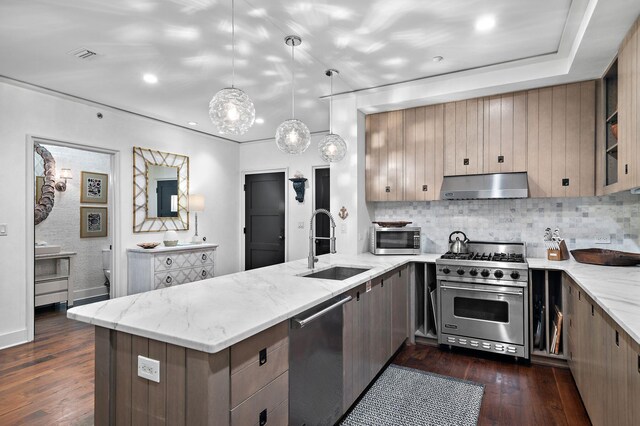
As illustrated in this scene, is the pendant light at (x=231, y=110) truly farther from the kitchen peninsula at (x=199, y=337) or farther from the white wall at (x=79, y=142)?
the white wall at (x=79, y=142)

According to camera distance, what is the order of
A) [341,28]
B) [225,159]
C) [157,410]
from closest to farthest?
1. [157,410]
2. [341,28]
3. [225,159]

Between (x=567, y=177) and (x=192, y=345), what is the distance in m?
3.55

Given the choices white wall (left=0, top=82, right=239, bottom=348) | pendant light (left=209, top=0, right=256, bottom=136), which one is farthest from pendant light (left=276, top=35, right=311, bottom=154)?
white wall (left=0, top=82, right=239, bottom=348)

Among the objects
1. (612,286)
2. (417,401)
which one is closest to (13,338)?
(417,401)

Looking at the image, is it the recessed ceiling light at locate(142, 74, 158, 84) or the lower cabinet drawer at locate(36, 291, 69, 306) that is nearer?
the recessed ceiling light at locate(142, 74, 158, 84)

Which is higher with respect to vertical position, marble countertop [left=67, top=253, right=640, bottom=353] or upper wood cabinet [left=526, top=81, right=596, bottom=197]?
upper wood cabinet [left=526, top=81, right=596, bottom=197]

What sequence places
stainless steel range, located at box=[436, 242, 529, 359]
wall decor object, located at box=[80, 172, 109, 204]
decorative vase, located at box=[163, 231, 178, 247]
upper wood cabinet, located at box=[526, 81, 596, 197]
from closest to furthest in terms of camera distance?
stainless steel range, located at box=[436, 242, 529, 359] < upper wood cabinet, located at box=[526, 81, 596, 197] < decorative vase, located at box=[163, 231, 178, 247] < wall decor object, located at box=[80, 172, 109, 204]

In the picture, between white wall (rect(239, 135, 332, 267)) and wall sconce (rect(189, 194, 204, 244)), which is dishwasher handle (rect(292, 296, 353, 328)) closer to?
white wall (rect(239, 135, 332, 267))

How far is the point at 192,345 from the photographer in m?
1.26

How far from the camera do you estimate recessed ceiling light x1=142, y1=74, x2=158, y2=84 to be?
3.57 meters

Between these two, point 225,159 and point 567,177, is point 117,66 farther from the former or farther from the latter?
point 567,177

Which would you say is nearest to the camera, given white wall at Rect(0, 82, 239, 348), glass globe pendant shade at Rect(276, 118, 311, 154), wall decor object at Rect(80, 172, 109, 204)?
glass globe pendant shade at Rect(276, 118, 311, 154)

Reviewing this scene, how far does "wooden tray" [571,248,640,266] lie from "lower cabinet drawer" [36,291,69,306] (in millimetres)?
6229

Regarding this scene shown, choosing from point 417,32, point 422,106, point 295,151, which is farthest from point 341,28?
point 422,106
